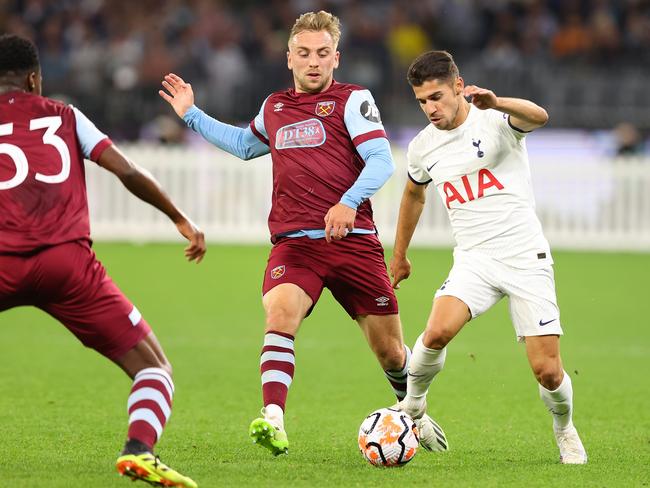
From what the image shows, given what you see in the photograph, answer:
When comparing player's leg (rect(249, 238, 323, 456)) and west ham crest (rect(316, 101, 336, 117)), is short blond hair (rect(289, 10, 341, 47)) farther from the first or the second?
player's leg (rect(249, 238, 323, 456))

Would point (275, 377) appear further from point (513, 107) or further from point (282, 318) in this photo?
point (513, 107)

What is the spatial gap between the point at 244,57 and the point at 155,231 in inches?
193

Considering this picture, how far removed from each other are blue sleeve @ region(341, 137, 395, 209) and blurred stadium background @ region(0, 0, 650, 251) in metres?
13.3

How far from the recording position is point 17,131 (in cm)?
557

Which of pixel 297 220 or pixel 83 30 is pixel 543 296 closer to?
pixel 297 220

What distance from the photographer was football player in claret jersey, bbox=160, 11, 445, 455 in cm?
677

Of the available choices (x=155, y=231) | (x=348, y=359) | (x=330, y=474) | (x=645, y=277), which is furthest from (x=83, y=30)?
(x=330, y=474)

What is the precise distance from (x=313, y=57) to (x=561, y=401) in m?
2.37

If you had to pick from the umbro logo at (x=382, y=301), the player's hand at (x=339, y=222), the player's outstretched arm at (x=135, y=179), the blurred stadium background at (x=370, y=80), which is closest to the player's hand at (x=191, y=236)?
the player's outstretched arm at (x=135, y=179)

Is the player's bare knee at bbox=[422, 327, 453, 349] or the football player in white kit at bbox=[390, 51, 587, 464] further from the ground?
the football player in white kit at bbox=[390, 51, 587, 464]

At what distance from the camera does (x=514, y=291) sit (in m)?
6.63

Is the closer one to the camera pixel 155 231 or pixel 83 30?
pixel 155 231

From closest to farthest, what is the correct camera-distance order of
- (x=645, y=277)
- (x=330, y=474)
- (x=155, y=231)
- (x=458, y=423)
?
(x=330, y=474)
(x=458, y=423)
(x=645, y=277)
(x=155, y=231)

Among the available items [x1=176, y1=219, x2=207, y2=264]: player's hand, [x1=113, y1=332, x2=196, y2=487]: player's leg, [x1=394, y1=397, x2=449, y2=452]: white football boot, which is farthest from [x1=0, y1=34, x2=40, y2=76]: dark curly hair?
[x1=394, y1=397, x2=449, y2=452]: white football boot
